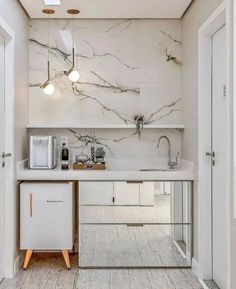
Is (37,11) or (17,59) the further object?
(37,11)

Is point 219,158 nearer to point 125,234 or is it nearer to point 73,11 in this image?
point 125,234

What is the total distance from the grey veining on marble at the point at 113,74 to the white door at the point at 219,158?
919 millimetres

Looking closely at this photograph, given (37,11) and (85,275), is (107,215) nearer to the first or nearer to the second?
(85,275)

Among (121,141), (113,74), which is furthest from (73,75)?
(121,141)

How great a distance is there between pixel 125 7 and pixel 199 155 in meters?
1.57

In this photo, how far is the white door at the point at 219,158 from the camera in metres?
2.82

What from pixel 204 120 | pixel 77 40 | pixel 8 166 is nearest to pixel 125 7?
pixel 77 40

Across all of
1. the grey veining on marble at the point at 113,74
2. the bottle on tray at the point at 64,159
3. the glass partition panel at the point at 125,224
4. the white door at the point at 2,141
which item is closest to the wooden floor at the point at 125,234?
the glass partition panel at the point at 125,224

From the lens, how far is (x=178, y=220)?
11.4ft

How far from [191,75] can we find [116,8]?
0.96 metres

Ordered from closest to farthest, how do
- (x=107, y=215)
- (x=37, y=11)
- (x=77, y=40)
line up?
1. (x=107, y=215)
2. (x=37, y=11)
3. (x=77, y=40)

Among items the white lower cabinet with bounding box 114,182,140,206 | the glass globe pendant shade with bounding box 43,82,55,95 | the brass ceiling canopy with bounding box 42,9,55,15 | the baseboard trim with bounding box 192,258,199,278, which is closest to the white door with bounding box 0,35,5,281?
the glass globe pendant shade with bounding box 43,82,55,95

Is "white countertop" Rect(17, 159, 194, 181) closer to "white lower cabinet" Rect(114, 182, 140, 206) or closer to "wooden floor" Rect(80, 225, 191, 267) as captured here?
"white lower cabinet" Rect(114, 182, 140, 206)

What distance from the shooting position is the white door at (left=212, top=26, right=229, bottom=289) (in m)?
2.82
